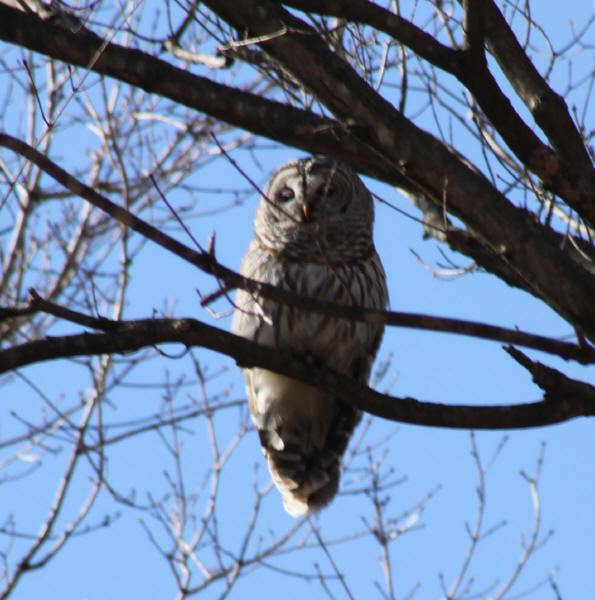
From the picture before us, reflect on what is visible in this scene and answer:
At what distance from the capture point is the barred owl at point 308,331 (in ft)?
16.4

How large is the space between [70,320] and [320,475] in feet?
8.49

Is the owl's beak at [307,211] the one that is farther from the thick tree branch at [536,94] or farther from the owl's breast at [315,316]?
the thick tree branch at [536,94]

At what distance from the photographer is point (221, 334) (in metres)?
3.17

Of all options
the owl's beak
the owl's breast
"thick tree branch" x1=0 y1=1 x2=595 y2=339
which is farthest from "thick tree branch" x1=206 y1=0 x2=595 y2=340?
the owl's beak

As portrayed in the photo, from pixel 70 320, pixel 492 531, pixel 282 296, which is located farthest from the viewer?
pixel 492 531

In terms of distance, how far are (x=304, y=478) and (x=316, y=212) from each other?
137 centimetres

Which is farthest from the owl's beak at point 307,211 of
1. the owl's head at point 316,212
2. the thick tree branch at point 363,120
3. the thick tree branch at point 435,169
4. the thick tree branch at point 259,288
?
the thick tree branch at point 259,288

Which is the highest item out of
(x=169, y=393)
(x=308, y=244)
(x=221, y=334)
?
(x=169, y=393)

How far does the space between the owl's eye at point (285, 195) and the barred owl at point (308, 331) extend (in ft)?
0.08

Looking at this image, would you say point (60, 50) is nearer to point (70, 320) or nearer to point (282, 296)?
point (70, 320)

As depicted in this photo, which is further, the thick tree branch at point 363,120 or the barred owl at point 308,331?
the barred owl at point 308,331

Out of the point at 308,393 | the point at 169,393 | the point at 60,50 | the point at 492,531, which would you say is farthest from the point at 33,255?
the point at 60,50

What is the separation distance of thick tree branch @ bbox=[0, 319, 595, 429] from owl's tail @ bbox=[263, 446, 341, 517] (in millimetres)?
1655

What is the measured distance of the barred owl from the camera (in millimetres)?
4992
